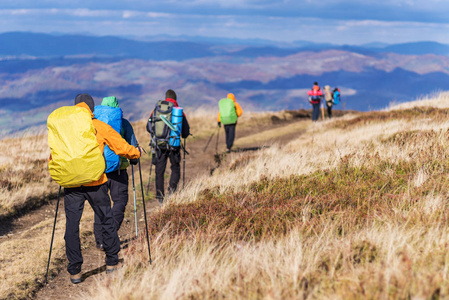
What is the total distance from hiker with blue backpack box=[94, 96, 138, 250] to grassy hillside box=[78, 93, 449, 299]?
674mm

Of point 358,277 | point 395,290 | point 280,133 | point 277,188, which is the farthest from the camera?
point 280,133

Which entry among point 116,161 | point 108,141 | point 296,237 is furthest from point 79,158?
point 296,237

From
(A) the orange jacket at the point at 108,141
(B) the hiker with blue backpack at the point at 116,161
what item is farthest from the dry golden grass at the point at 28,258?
(A) the orange jacket at the point at 108,141

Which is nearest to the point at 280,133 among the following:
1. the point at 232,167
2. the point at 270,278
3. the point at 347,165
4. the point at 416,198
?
the point at 232,167

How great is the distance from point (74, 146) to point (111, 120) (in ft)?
3.28

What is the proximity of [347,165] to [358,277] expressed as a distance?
13.6 ft

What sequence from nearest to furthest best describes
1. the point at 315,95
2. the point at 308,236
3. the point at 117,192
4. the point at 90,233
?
the point at 308,236 → the point at 117,192 → the point at 90,233 → the point at 315,95

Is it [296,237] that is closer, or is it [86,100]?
[296,237]

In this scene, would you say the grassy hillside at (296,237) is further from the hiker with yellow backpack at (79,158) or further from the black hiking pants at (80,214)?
the hiker with yellow backpack at (79,158)

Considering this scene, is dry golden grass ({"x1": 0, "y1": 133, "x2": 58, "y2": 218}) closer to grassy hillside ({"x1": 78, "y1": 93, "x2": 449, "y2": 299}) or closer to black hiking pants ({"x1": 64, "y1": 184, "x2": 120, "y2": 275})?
grassy hillside ({"x1": 78, "y1": 93, "x2": 449, "y2": 299})

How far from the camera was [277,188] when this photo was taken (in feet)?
22.4

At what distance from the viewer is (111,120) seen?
5637 millimetres

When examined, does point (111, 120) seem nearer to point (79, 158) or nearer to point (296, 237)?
point (79, 158)

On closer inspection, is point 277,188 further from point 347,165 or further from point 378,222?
point 378,222
